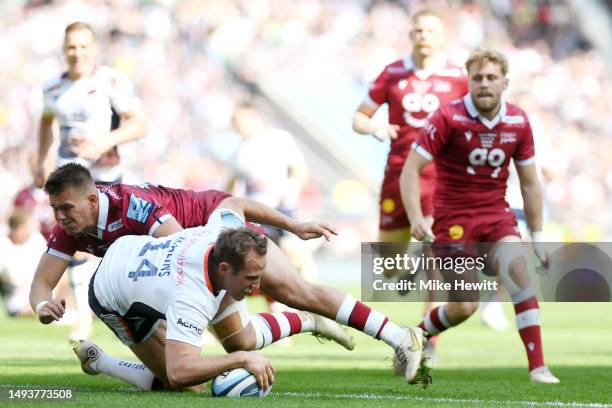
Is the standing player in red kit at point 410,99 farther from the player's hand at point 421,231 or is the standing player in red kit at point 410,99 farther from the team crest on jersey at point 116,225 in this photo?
the team crest on jersey at point 116,225

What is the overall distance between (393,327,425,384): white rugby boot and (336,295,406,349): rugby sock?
4cm

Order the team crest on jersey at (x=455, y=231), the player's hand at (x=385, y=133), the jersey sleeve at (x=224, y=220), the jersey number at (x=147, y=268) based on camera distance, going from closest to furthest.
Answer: the jersey number at (x=147, y=268), the jersey sleeve at (x=224, y=220), the team crest on jersey at (x=455, y=231), the player's hand at (x=385, y=133)

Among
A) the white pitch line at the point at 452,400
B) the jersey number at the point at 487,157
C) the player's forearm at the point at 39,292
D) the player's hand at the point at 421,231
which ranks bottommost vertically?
the white pitch line at the point at 452,400

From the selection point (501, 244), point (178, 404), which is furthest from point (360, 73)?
point (178, 404)

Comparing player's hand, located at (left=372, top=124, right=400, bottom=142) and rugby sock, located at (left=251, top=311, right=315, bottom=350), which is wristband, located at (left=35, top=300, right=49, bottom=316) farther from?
player's hand, located at (left=372, top=124, right=400, bottom=142)

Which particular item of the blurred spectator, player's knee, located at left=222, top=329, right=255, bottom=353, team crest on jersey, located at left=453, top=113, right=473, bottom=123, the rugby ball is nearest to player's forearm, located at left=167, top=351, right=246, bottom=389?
the rugby ball

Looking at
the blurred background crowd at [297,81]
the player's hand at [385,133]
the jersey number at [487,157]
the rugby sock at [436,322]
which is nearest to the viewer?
the jersey number at [487,157]

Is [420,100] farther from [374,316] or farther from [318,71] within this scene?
[318,71]

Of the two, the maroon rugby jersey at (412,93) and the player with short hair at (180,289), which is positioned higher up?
the maroon rugby jersey at (412,93)

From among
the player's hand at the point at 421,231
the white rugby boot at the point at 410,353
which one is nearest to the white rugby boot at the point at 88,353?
the white rugby boot at the point at 410,353

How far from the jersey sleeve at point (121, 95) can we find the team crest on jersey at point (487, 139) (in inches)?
122

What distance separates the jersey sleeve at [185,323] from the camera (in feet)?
19.9

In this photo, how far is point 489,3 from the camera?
29469 millimetres

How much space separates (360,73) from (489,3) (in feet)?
15.0
